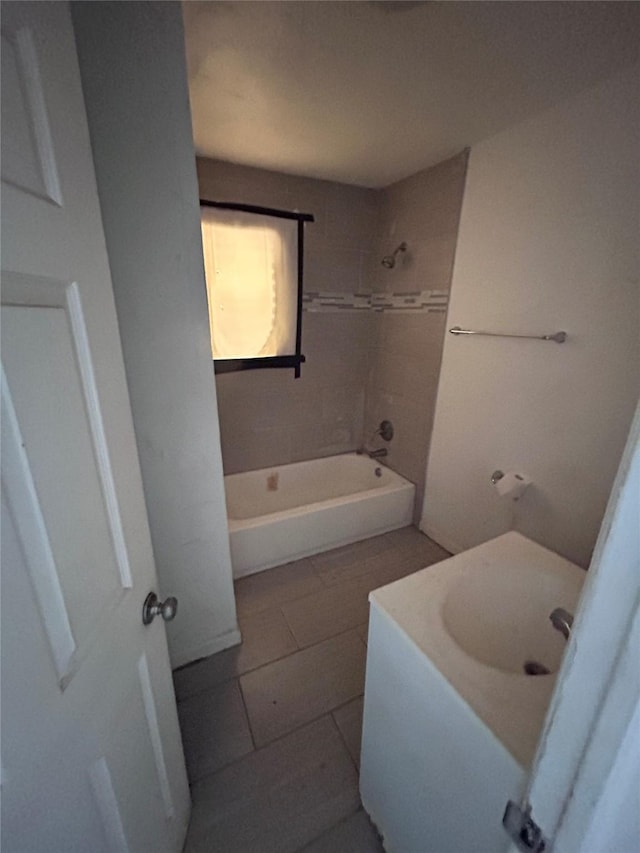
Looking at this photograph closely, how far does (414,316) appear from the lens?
7.71 feet

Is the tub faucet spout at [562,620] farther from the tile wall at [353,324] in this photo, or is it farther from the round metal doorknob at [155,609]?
the tile wall at [353,324]

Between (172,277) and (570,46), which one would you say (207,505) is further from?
(570,46)

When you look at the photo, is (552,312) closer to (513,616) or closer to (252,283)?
(513,616)

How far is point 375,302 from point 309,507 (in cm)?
162

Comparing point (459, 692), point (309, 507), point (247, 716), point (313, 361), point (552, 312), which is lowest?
point (247, 716)

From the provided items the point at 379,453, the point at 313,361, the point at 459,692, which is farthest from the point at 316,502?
the point at 459,692

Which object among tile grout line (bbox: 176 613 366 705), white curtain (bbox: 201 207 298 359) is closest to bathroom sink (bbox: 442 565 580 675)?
tile grout line (bbox: 176 613 366 705)

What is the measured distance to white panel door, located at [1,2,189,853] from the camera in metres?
0.43

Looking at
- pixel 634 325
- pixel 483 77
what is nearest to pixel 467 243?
pixel 483 77

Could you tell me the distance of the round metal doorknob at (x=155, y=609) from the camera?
778mm

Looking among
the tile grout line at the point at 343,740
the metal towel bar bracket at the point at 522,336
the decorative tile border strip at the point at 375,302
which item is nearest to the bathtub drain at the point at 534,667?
the tile grout line at the point at 343,740

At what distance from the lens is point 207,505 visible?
1398 millimetres

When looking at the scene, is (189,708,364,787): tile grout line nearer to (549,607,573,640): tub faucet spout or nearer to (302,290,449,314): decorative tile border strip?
(549,607,573,640): tub faucet spout

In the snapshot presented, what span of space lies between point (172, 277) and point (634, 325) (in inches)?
65.5
